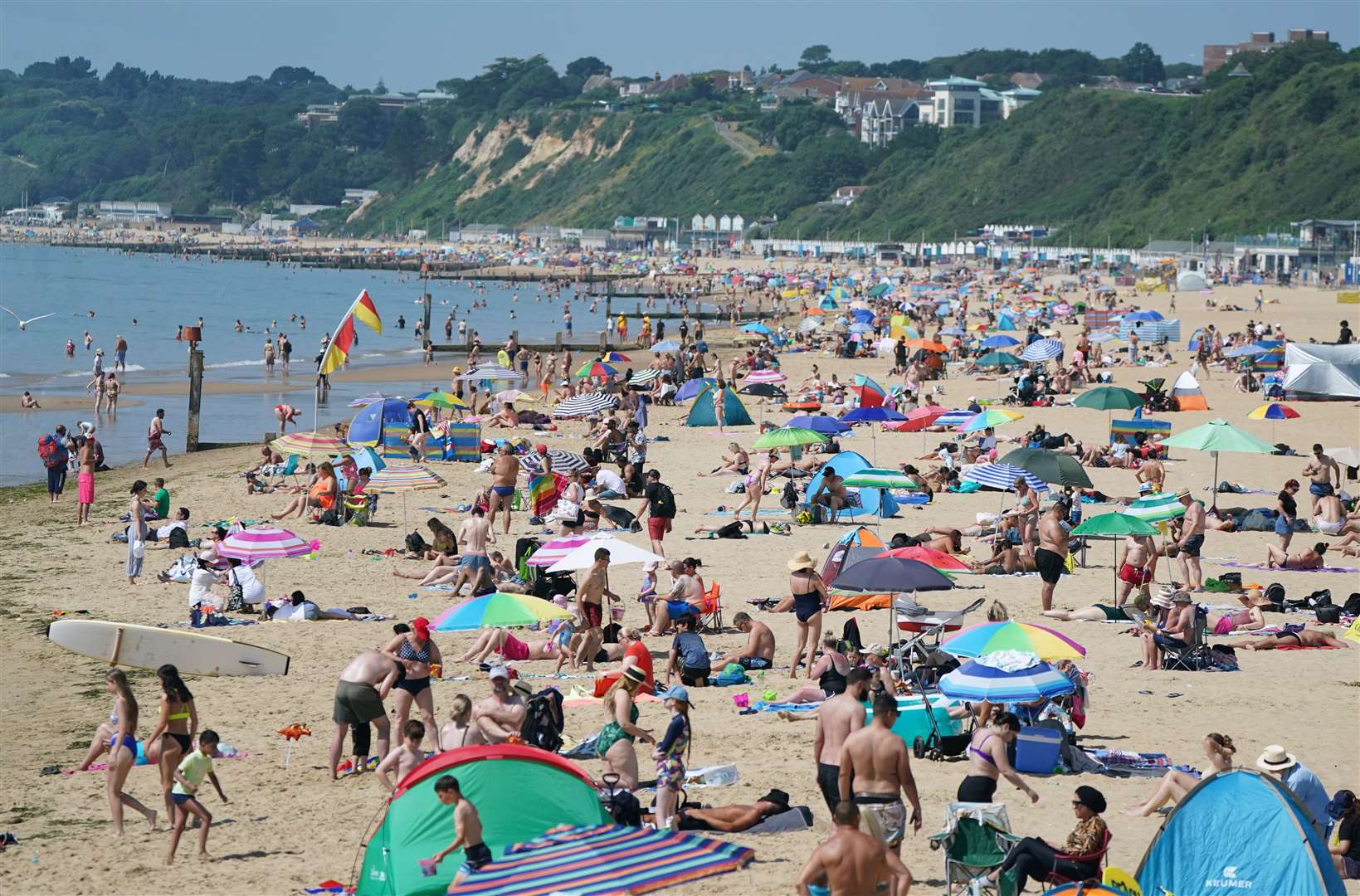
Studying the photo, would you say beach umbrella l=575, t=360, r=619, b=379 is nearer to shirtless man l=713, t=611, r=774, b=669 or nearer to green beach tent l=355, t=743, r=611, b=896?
shirtless man l=713, t=611, r=774, b=669

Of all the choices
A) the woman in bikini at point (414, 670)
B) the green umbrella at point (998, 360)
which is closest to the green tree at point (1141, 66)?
the green umbrella at point (998, 360)

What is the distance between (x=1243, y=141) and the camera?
4028 inches

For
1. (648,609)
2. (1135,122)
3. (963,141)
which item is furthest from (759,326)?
(963,141)

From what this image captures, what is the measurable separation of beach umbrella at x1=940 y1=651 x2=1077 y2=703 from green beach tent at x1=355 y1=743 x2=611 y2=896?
9.31 feet

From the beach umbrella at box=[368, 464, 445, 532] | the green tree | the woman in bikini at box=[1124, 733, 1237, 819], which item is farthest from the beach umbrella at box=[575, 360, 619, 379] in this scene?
the green tree

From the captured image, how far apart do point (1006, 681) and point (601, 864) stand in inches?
145

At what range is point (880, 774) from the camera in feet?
27.2

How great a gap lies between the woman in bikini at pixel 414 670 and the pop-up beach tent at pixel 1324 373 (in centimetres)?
2324

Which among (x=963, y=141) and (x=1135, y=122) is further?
(x=963, y=141)

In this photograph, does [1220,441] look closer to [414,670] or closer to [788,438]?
[788,438]

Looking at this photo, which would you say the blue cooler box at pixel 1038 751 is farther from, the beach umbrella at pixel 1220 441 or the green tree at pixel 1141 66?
the green tree at pixel 1141 66

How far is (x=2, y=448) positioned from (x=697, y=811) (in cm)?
2292

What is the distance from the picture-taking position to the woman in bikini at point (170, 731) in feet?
30.2

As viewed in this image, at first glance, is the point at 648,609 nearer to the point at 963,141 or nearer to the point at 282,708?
the point at 282,708
